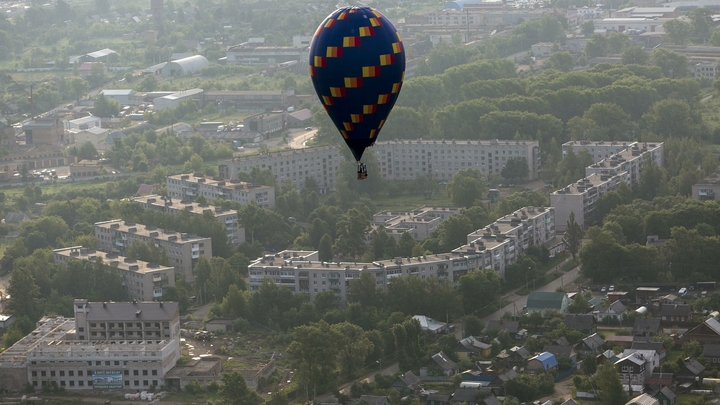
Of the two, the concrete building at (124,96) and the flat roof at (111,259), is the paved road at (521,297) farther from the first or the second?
the concrete building at (124,96)

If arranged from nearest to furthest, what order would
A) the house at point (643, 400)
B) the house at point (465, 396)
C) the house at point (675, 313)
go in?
the house at point (643, 400) → the house at point (465, 396) → the house at point (675, 313)

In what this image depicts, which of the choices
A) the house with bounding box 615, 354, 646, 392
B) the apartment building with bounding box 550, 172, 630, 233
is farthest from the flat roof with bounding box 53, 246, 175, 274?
the house with bounding box 615, 354, 646, 392

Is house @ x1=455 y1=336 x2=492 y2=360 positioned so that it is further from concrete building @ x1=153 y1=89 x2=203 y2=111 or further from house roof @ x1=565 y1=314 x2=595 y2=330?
concrete building @ x1=153 y1=89 x2=203 y2=111

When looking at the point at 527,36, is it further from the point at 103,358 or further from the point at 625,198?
the point at 103,358

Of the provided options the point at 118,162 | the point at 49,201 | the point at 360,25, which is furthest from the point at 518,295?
the point at 118,162

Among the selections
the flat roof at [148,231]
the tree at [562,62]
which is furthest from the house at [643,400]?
the tree at [562,62]
